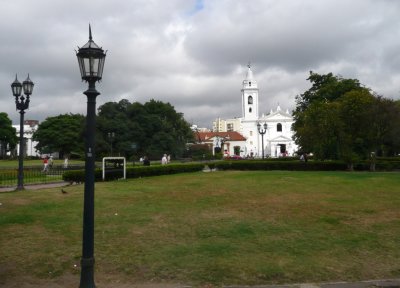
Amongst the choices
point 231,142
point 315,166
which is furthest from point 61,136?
point 315,166

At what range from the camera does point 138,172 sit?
25078mm

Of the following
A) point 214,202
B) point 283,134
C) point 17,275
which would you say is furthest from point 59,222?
point 283,134

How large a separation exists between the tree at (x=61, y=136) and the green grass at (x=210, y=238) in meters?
58.9

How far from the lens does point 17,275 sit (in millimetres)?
6613

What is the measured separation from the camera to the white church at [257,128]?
338 feet

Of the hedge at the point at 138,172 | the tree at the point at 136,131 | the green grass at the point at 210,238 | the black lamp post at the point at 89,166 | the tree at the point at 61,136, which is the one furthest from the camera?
the tree at the point at 61,136

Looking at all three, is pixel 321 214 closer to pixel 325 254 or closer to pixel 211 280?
pixel 325 254

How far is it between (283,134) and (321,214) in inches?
3751

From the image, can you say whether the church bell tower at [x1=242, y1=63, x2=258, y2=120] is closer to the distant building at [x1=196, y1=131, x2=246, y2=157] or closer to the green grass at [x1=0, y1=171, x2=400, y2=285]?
the distant building at [x1=196, y1=131, x2=246, y2=157]

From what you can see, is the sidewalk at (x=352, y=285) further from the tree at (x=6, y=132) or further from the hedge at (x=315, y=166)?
the tree at (x=6, y=132)

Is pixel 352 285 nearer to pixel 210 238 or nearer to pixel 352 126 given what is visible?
pixel 210 238

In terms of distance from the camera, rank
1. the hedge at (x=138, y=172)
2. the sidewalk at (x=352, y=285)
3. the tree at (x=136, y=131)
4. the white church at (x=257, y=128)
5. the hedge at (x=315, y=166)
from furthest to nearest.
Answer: the white church at (x=257, y=128), the tree at (x=136, y=131), the hedge at (x=315, y=166), the hedge at (x=138, y=172), the sidewalk at (x=352, y=285)

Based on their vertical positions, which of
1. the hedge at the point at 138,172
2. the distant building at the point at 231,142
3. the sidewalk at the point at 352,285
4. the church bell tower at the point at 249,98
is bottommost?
the sidewalk at the point at 352,285

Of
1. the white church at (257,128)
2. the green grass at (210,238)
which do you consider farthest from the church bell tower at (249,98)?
the green grass at (210,238)
